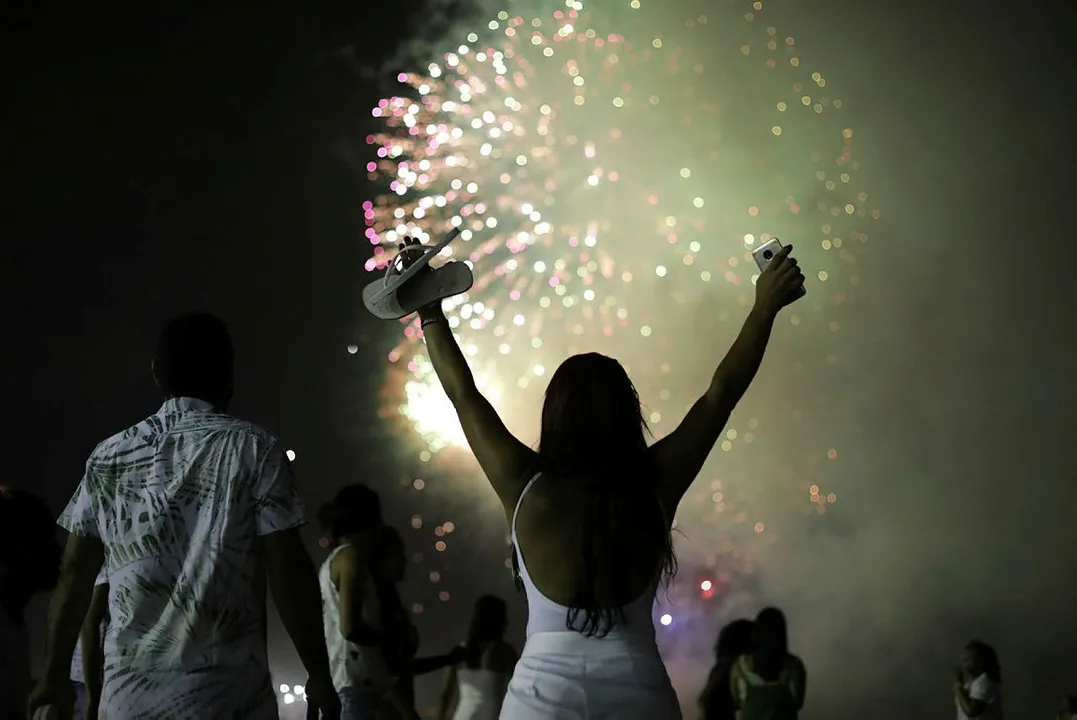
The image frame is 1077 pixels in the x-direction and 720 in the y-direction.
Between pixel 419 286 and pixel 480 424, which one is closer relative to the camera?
pixel 480 424

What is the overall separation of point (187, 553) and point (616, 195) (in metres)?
11.8

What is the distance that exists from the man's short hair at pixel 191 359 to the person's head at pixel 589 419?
85 cm

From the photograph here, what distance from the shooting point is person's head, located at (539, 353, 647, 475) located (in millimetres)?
2439

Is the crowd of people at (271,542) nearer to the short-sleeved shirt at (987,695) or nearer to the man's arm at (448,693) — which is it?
the man's arm at (448,693)

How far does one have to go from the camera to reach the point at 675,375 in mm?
14961

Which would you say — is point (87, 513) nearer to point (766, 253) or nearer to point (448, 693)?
point (766, 253)

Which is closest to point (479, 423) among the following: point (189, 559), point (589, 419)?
point (589, 419)

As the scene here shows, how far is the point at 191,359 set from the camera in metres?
2.87

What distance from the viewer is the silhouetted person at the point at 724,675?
20.3 feet

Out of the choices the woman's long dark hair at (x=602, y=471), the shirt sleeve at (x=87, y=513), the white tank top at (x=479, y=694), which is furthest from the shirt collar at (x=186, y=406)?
the white tank top at (x=479, y=694)

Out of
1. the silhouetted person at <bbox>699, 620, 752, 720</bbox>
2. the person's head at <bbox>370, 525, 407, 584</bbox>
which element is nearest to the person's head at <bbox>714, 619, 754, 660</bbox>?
the silhouetted person at <bbox>699, 620, 752, 720</bbox>

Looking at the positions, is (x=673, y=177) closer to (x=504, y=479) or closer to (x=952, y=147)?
(x=952, y=147)

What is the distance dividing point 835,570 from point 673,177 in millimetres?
4976

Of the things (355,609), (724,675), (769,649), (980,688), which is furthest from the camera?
(980,688)
